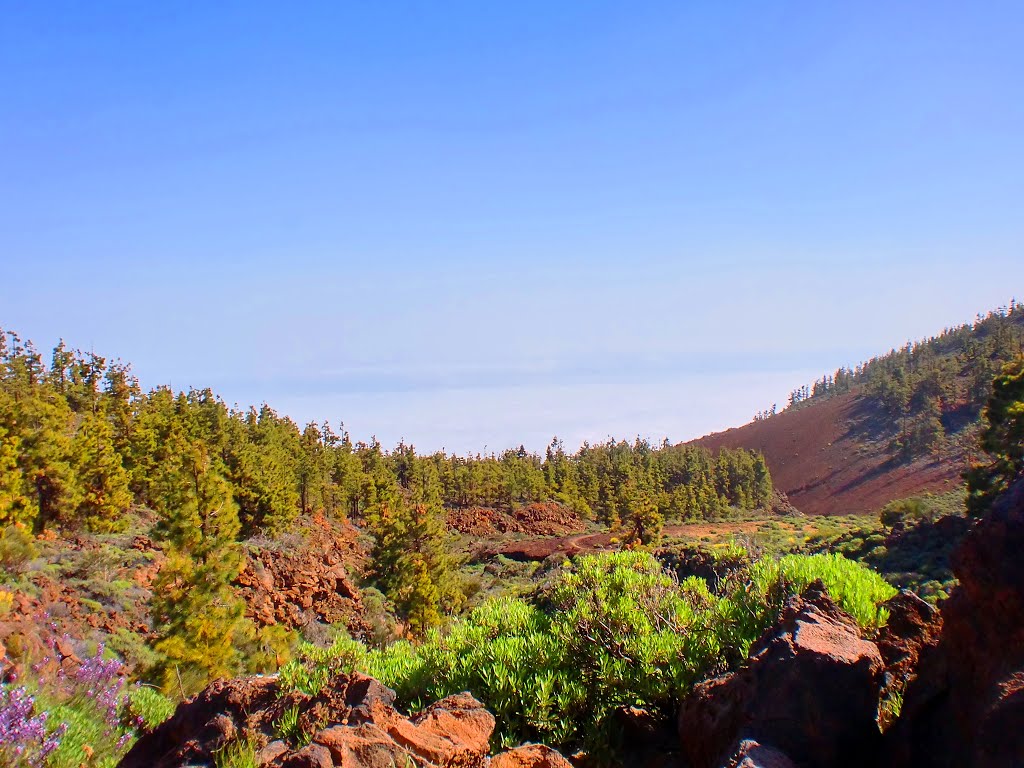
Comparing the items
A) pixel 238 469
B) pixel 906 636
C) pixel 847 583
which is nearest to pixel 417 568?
pixel 238 469

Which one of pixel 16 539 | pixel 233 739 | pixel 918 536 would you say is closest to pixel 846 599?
pixel 233 739

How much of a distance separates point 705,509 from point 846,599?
280 feet

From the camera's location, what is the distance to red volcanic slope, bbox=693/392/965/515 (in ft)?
268

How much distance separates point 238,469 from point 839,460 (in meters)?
91.2

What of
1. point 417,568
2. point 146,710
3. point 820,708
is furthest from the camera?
→ point 417,568

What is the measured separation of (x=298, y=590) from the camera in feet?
123

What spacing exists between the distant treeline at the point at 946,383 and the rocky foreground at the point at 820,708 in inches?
3090

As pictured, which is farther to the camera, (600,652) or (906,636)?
(600,652)

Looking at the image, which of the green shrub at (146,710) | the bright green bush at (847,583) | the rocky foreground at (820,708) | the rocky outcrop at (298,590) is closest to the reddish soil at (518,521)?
the rocky outcrop at (298,590)

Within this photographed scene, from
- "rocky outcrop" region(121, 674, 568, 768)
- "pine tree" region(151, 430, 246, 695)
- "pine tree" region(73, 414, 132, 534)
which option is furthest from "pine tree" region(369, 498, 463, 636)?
"rocky outcrop" region(121, 674, 568, 768)

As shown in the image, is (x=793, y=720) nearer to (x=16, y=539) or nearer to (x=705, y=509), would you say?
(x=16, y=539)

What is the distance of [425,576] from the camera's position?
3173 cm

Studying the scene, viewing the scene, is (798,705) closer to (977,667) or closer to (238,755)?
(977,667)

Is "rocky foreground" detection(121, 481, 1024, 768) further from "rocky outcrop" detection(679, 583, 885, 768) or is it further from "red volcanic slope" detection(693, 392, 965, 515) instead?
"red volcanic slope" detection(693, 392, 965, 515)
